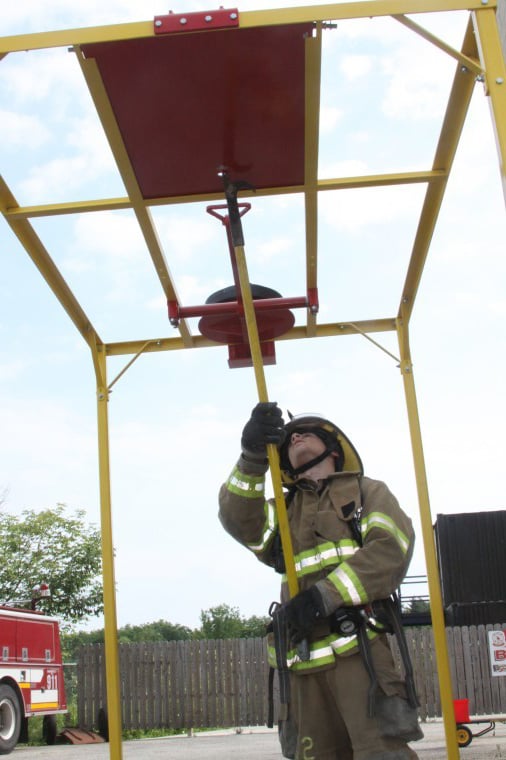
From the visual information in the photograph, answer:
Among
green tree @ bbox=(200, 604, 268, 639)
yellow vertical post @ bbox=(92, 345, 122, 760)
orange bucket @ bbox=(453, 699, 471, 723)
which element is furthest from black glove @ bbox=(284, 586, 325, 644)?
green tree @ bbox=(200, 604, 268, 639)

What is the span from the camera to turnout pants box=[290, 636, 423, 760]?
291 centimetres

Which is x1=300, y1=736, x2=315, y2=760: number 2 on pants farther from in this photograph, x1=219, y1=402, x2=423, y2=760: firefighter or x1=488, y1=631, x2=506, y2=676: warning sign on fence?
x1=488, y1=631, x2=506, y2=676: warning sign on fence

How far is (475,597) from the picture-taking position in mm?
9969

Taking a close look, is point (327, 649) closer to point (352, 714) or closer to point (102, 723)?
point (352, 714)

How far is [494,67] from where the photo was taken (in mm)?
2752

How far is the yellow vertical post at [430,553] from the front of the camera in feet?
13.1

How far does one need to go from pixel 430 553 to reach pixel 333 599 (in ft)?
4.95

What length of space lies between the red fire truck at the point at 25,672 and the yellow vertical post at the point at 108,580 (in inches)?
321

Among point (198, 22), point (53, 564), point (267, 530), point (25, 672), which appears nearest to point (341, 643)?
point (267, 530)

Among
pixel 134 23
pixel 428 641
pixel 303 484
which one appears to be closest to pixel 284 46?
pixel 134 23

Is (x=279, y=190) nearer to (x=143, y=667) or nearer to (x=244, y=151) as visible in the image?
(x=244, y=151)

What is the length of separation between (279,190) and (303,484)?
1.28m

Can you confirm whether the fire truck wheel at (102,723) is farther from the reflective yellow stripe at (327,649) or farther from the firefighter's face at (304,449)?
the reflective yellow stripe at (327,649)

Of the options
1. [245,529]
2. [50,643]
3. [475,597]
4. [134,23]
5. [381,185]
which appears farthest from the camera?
[50,643]
